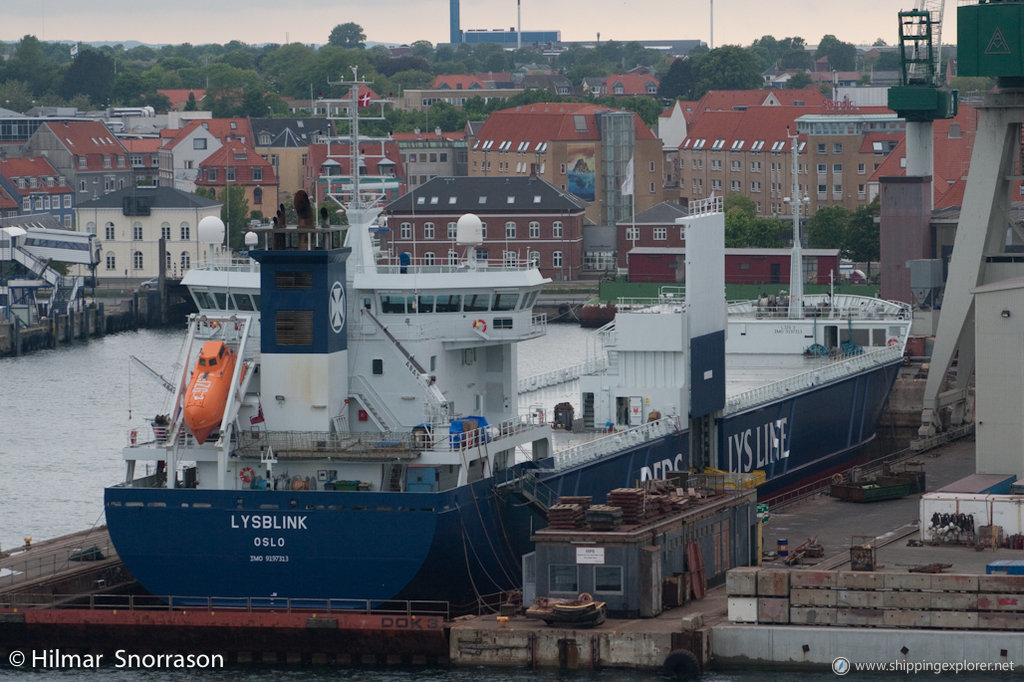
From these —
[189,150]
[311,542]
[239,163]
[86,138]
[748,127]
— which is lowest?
[311,542]

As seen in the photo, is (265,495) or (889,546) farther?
(889,546)

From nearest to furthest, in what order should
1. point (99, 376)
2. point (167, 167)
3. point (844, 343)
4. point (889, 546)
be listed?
point (889, 546) < point (844, 343) < point (99, 376) < point (167, 167)

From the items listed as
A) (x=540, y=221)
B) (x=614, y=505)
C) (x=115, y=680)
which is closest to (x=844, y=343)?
(x=614, y=505)

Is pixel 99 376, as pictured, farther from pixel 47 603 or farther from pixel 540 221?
pixel 47 603

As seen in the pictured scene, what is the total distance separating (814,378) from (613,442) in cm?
1444

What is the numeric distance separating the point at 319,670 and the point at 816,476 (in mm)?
23661

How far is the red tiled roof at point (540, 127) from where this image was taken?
462 feet

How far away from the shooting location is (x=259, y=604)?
1500 inches

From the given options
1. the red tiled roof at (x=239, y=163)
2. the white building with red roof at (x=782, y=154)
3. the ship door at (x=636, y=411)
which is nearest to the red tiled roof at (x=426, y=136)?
the red tiled roof at (x=239, y=163)

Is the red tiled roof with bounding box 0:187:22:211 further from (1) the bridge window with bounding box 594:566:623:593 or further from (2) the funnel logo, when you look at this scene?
(1) the bridge window with bounding box 594:566:623:593

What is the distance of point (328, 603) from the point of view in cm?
3775

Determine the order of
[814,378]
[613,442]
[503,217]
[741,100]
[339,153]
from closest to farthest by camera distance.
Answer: [613,442] < [814,378] < [503,217] < [339,153] < [741,100]

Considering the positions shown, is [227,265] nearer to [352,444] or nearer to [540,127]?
[352,444]

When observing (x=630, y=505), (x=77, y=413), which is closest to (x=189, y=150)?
(x=77, y=413)
